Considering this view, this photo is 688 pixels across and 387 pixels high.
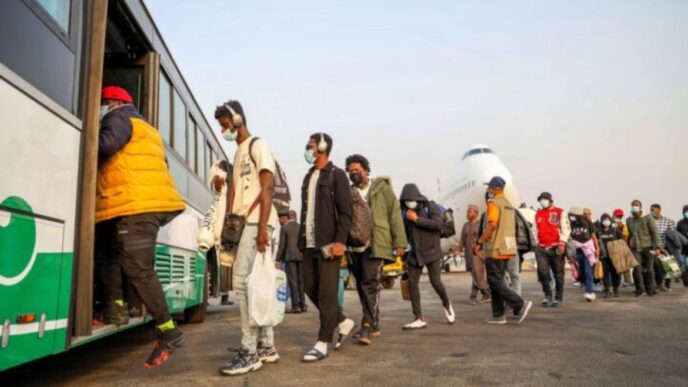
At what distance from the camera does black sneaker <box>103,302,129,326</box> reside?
14.7 ft

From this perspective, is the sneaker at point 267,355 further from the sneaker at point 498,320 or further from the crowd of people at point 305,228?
the sneaker at point 498,320

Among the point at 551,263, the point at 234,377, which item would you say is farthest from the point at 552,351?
the point at 551,263

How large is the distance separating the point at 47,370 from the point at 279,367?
6.10ft

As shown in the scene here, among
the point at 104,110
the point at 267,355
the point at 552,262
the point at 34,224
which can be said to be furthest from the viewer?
the point at 552,262

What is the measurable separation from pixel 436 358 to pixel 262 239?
69.7 inches

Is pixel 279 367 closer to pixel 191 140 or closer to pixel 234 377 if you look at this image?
pixel 234 377

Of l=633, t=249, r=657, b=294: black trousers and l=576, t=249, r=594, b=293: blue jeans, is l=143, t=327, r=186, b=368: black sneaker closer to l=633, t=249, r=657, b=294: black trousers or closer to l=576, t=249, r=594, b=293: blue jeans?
l=576, t=249, r=594, b=293: blue jeans

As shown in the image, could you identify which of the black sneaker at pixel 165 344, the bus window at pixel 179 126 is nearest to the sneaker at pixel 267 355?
the black sneaker at pixel 165 344

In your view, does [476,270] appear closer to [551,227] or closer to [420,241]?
[551,227]

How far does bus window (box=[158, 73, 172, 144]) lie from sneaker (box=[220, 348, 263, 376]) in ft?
8.19

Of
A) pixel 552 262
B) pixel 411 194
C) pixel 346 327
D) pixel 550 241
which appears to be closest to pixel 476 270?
pixel 552 262

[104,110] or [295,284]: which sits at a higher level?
[104,110]

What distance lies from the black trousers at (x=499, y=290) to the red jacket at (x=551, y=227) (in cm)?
232

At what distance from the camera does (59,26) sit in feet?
12.2
